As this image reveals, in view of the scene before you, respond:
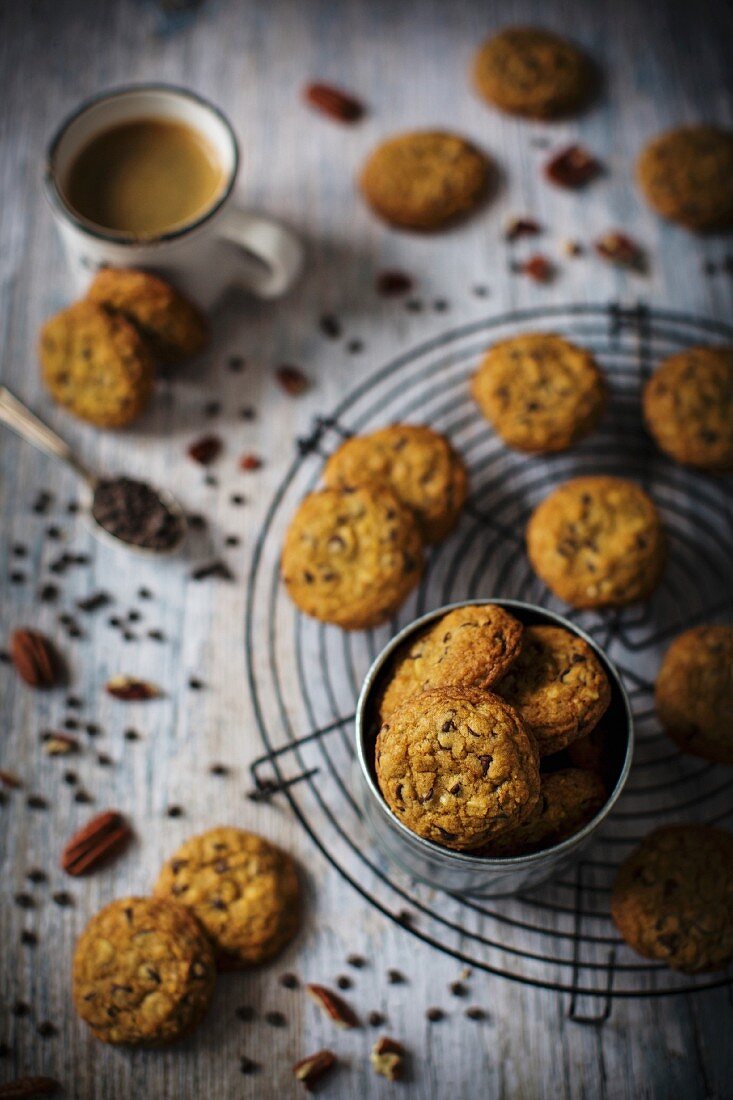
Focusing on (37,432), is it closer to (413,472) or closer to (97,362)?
(97,362)

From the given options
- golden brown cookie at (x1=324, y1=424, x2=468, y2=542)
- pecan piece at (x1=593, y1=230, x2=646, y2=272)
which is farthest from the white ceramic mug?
pecan piece at (x1=593, y1=230, x2=646, y2=272)

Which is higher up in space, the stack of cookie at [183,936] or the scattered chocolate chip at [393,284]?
the scattered chocolate chip at [393,284]

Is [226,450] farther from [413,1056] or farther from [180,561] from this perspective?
[413,1056]

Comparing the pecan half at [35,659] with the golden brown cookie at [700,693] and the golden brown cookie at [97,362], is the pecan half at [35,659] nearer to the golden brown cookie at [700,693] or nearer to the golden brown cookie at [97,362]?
the golden brown cookie at [97,362]

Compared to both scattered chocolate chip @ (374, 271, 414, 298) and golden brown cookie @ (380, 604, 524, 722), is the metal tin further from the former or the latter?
scattered chocolate chip @ (374, 271, 414, 298)

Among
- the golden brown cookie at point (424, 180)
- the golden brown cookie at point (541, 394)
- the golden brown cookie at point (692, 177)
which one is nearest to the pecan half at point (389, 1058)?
the golden brown cookie at point (541, 394)

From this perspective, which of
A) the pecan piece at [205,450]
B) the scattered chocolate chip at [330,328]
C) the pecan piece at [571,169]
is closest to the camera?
the pecan piece at [205,450]

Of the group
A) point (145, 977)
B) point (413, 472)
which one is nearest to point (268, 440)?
point (413, 472)
